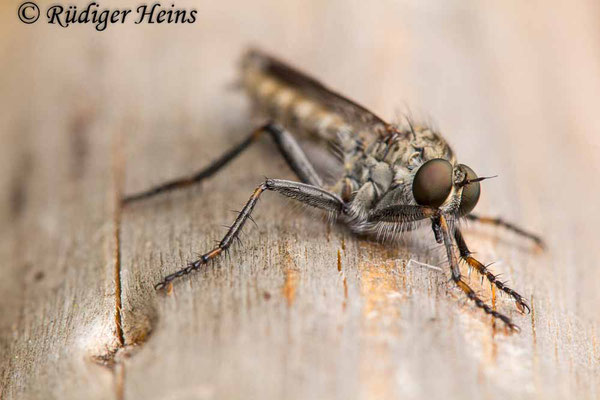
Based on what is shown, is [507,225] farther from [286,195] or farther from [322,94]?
[322,94]

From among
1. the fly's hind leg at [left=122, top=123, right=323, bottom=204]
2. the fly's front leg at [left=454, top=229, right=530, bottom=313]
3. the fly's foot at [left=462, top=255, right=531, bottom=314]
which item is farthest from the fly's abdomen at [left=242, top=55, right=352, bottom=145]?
the fly's foot at [left=462, top=255, right=531, bottom=314]

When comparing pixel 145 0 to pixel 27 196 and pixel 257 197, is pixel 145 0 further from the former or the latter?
pixel 257 197

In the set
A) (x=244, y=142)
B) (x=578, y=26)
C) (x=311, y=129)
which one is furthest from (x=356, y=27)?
(x=578, y=26)

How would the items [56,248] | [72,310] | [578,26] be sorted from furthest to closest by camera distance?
1. [578,26]
2. [56,248]
3. [72,310]

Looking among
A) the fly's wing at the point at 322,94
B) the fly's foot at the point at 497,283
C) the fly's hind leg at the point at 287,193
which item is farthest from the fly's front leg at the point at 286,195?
the fly's foot at the point at 497,283

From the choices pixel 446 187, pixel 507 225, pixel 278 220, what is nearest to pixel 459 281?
pixel 446 187
